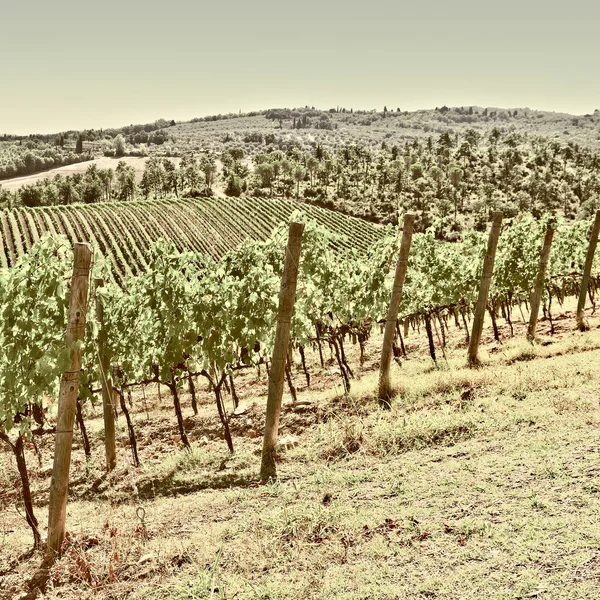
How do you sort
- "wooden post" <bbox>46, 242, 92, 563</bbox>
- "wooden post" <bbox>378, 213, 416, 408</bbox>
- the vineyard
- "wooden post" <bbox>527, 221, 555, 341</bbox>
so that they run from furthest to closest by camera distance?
"wooden post" <bbox>527, 221, 555, 341</bbox>, "wooden post" <bbox>378, 213, 416, 408</bbox>, the vineyard, "wooden post" <bbox>46, 242, 92, 563</bbox>

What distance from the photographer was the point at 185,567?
5684 millimetres

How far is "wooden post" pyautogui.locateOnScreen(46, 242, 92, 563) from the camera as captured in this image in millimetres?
6004

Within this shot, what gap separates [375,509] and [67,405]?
3.92 meters

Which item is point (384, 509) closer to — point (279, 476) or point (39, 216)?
point (279, 476)

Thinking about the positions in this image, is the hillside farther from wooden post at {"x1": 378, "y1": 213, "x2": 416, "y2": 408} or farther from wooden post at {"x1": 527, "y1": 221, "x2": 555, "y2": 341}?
wooden post at {"x1": 378, "y1": 213, "x2": 416, "y2": 408}

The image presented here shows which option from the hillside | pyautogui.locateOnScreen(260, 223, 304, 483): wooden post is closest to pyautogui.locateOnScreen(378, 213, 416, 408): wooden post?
pyautogui.locateOnScreen(260, 223, 304, 483): wooden post

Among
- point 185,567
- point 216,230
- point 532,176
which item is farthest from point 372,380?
point 532,176

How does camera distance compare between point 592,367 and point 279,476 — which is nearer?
point 279,476

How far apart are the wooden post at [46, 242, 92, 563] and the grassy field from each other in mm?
463

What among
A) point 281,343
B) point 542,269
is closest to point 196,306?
point 281,343

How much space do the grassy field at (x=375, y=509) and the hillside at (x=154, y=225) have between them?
55.6m

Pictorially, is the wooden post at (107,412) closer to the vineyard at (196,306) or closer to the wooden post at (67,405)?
the vineyard at (196,306)

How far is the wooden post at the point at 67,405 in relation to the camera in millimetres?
6004

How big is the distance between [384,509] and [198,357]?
6.78m
